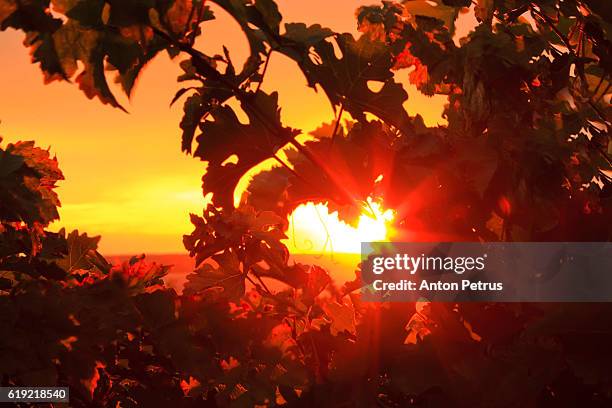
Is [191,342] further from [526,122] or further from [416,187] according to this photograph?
[526,122]

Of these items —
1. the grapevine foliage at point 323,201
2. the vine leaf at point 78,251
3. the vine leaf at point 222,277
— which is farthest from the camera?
the vine leaf at point 78,251

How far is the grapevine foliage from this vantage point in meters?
2.04

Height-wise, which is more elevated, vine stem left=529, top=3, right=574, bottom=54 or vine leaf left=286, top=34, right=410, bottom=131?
vine stem left=529, top=3, right=574, bottom=54

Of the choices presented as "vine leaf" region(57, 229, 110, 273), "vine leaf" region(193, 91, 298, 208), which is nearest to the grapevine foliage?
"vine leaf" region(193, 91, 298, 208)

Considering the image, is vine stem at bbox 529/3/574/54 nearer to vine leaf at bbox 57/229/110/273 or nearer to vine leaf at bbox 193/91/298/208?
vine leaf at bbox 193/91/298/208

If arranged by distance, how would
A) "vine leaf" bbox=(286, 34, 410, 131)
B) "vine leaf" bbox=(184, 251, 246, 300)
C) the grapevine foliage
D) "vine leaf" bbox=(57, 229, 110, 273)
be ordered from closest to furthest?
the grapevine foliage, "vine leaf" bbox=(286, 34, 410, 131), "vine leaf" bbox=(184, 251, 246, 300), "vine leaf" bbox=(57, 229, 110, 273)

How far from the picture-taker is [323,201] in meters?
2.59

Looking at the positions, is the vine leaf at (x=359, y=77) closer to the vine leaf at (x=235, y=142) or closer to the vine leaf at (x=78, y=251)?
the vine leaf at (x=235, y=142)

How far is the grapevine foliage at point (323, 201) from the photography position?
2035 millimetres

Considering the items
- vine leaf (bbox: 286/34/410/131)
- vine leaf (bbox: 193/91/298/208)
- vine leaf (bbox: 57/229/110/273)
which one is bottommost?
vine leaf (bbox: 57/229/110/273)

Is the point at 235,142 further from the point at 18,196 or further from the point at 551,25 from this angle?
the point at 551,25

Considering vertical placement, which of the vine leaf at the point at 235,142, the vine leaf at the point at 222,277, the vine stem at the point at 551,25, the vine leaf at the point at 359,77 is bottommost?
the vine leaf at the point at 222,277

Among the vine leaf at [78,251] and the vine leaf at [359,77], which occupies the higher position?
the vine leaf at [359,77]

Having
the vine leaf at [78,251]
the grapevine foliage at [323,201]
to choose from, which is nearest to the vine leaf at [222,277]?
the grapevine foliage at [323,201]
